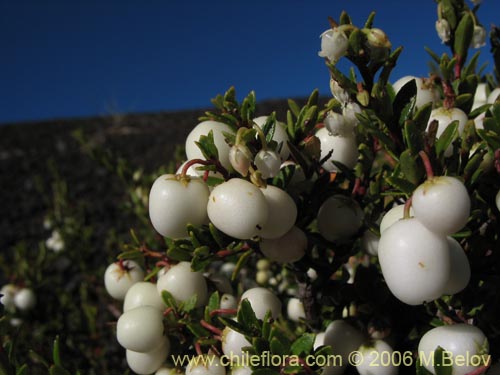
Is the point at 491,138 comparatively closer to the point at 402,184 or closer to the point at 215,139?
the point at 402,184

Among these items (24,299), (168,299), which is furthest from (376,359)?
(24,299)

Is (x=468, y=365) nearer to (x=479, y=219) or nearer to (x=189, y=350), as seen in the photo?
(x=479, y=219)

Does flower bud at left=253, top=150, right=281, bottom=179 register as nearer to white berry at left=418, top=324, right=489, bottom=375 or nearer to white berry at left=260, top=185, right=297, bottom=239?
white berry at left=260, top=185, right=297, bottom=239

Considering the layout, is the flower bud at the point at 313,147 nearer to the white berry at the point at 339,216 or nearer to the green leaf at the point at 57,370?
the white berry at the point at 339,216

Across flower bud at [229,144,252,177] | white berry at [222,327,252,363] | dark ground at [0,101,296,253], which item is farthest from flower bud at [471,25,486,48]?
dark ground at [0,101,296,253]

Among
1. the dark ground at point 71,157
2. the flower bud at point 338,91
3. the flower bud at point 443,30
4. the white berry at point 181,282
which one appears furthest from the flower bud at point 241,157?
the dark ground at point 71,157
